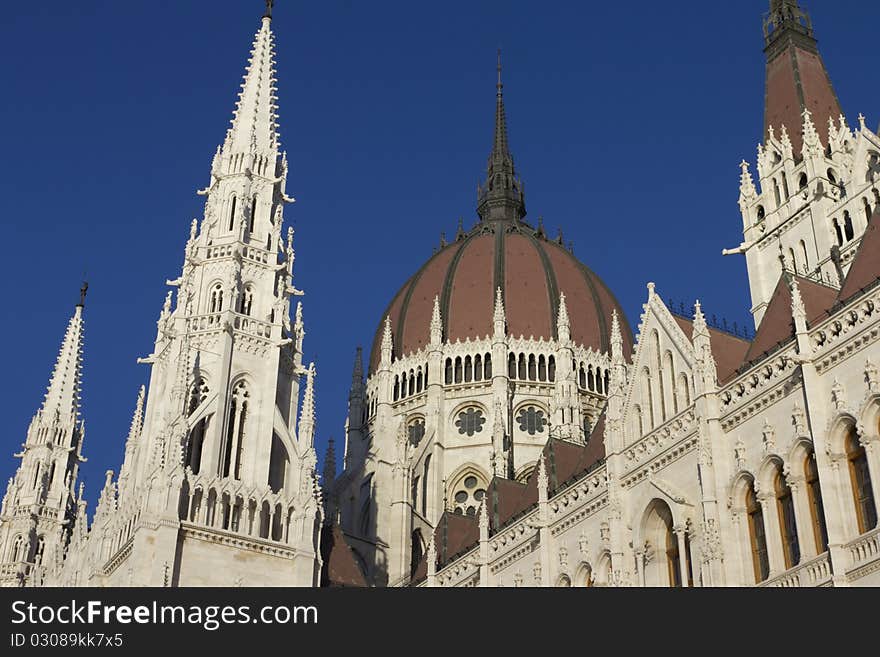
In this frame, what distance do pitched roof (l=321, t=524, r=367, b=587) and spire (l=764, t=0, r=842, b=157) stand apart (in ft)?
77.7

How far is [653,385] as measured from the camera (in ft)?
119

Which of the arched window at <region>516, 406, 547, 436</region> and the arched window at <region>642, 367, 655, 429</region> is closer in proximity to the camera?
the arched window at <region>642, 367, 655, 429</region>

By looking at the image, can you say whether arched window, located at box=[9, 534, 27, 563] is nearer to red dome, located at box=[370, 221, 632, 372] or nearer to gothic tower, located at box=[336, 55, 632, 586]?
gothic tower, located at box=[336, 55, 632, 586]

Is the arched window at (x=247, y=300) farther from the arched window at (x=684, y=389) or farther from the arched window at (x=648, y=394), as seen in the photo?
the arched window at (x=684, y=389)

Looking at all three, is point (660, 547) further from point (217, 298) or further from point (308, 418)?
point (217, 298)

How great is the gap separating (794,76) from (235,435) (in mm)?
25671

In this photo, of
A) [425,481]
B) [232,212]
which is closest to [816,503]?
[232,212]

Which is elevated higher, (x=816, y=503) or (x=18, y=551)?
(x=18, y=551)

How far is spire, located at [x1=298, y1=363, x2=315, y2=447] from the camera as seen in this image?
151ft

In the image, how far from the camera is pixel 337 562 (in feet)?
161

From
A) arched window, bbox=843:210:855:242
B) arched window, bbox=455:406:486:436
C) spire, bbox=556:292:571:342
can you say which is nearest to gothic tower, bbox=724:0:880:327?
arched window, bbox=843:210:855:242
